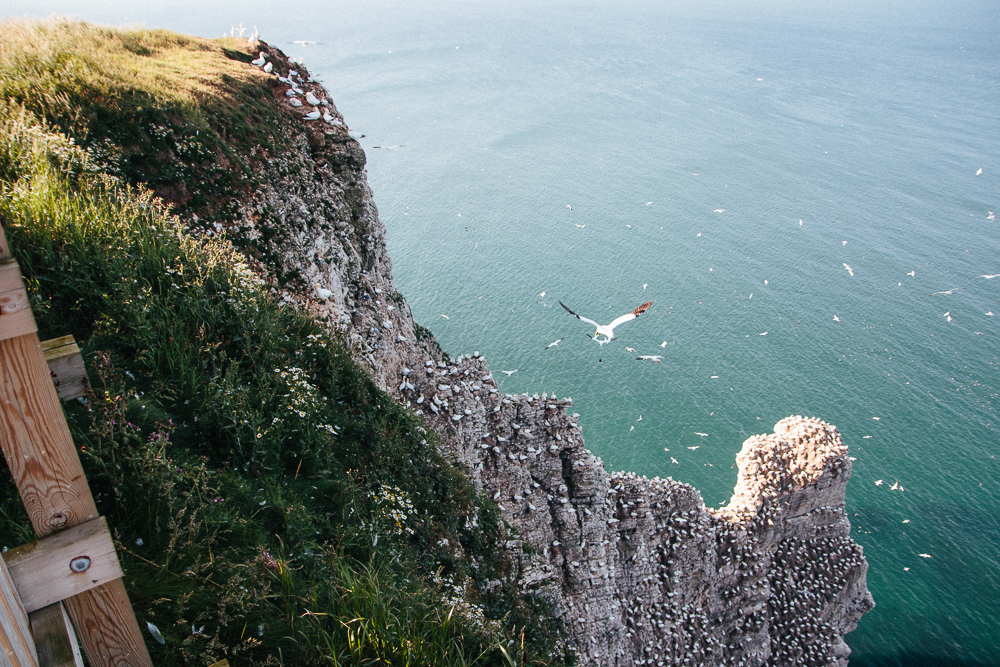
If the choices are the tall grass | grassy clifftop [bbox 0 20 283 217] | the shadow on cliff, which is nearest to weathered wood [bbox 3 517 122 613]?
grassy clifftop [bbox 0 20 283 217]

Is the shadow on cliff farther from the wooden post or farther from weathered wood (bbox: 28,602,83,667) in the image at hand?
the wooden post

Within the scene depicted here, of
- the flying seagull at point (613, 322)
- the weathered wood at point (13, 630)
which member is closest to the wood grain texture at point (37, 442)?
the weathered wood at point (13, 630)

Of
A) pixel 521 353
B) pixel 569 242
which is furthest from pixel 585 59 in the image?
pixel 521 353

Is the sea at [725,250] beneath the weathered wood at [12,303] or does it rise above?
beneath

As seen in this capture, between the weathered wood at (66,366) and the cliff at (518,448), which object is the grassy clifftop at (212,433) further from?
the weathered wood at (66,366)

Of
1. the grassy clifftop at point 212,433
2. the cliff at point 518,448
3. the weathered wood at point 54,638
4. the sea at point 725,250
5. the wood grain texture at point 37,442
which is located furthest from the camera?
the sea at point 725,250

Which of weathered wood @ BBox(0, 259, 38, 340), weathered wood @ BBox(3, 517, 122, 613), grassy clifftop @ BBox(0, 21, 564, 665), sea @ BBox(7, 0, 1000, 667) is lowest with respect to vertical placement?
sea @ BBox(7, 0, 1000, 667)
